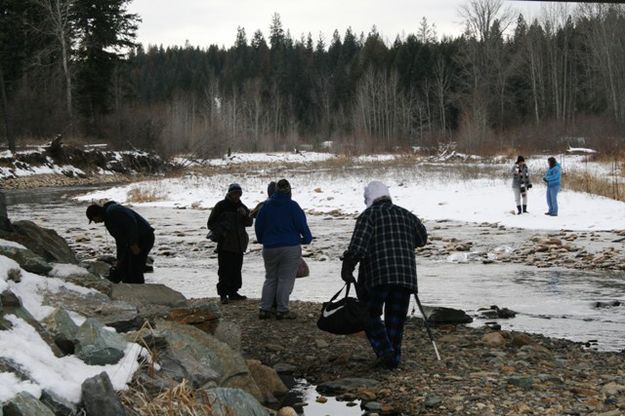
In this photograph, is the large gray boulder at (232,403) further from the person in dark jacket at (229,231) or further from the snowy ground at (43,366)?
the person in dark jacket at (229,231)

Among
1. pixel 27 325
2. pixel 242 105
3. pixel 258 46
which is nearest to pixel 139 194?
pixel 27 325

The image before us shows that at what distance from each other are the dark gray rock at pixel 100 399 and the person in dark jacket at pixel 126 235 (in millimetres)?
5011

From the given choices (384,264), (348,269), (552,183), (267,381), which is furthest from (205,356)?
(552,183)

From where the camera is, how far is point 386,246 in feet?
23.8

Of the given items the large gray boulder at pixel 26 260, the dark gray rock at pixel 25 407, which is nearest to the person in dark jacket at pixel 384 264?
the large gray boulder at pixel 26 260

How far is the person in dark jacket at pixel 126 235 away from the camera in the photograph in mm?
9664

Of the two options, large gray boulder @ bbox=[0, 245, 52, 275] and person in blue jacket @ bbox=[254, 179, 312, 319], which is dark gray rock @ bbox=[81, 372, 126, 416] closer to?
large gray boulder @ bbox=[0, 245, 52, 275]

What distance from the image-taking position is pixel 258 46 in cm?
14138

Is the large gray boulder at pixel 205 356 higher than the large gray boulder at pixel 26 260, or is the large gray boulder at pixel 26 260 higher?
the large gray boulder at pixel 26 260

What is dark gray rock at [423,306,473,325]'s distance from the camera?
9.82 m

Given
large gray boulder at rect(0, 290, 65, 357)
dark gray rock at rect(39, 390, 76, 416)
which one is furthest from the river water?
dark gray rock at rect(39, 390, 76, 416)

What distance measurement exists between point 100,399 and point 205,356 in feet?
6.47

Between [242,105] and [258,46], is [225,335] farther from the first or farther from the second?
[258,46]

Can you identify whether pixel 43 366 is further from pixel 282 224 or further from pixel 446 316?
pixel 446 316
